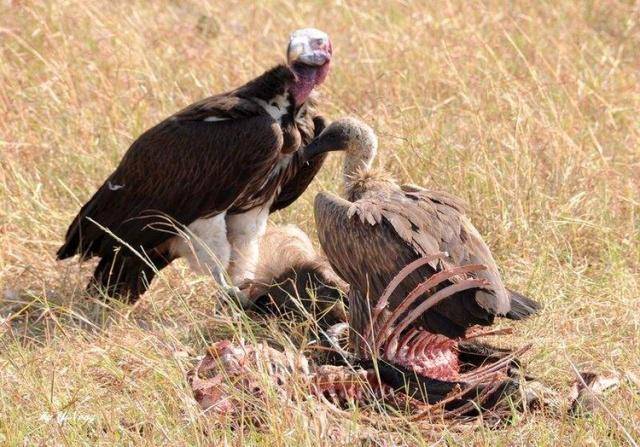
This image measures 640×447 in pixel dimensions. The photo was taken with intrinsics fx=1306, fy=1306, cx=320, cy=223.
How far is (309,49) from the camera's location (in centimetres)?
592

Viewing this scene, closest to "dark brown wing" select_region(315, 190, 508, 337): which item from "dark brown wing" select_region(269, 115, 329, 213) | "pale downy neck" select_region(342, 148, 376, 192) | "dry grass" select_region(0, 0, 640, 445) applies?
"dry grass" select_region(0, 0, 640, 445)

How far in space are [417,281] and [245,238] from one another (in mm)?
1584

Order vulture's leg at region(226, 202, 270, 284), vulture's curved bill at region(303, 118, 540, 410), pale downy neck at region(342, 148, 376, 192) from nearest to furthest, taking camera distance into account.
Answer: vulture's curved bill at region(303, 118, 540, 410), pale downy neck at region(342, 148, 376, 192), vulture's leg at region(226, 202, 270, 284)

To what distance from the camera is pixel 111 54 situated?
25.0 ft

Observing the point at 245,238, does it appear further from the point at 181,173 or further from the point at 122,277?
the point at 122,277

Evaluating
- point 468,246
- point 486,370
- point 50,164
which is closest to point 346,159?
point 468,246

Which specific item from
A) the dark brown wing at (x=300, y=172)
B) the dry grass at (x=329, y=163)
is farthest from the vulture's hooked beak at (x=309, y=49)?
the dry grass at (x=329, y=163)

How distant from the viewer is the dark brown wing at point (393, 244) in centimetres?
454

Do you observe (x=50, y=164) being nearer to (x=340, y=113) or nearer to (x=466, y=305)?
(x=340, y=113)

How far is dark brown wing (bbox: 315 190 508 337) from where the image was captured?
4543 mm

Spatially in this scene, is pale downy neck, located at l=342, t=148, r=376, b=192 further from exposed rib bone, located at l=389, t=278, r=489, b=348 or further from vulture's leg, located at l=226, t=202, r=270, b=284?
exposed rib bone, located at l=389, t=278, r=489, b=348

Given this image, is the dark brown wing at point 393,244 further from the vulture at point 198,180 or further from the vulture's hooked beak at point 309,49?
the vulture's hooked beak at point 309,49

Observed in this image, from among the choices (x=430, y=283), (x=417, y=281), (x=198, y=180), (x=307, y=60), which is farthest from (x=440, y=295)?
(x=307, y=60)

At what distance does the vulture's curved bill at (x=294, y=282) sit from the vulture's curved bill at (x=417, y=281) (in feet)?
1.42
